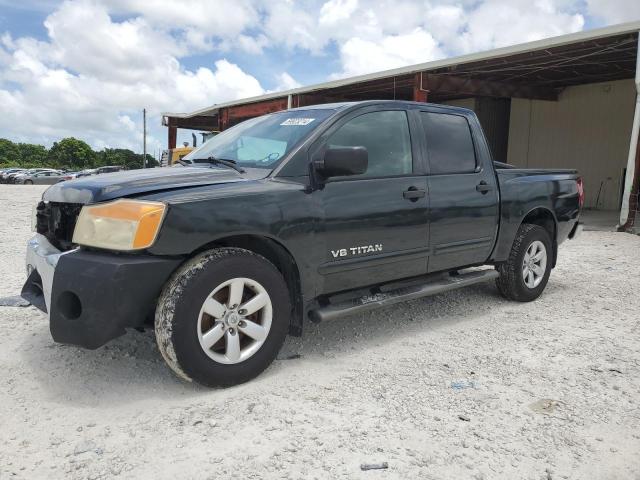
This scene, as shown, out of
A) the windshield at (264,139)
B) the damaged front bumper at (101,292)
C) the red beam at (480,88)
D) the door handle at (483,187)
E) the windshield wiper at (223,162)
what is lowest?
the damaged front bumper at (101,292)

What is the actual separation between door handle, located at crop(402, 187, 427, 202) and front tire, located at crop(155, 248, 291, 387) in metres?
1.21

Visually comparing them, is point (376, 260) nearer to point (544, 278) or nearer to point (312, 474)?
point (312, 474)

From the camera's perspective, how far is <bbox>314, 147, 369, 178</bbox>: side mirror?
10.6 feet

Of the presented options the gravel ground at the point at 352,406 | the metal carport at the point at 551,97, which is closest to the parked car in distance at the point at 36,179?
the metal carport at the point at 551,97

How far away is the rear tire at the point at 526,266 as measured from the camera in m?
4.90

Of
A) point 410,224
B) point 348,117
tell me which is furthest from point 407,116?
point 410,224

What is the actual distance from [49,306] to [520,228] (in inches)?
157

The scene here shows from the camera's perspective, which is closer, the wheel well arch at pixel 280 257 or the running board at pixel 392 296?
the wheel well arch at pixel 280 257

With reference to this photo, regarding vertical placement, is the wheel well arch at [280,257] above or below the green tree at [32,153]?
below

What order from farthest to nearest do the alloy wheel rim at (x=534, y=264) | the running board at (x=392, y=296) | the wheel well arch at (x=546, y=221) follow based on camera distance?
the wheel well arch at (x=546, y=221) < the alloy wheel rim at (x=534, y=264) < the running board at (x=392, y=296)

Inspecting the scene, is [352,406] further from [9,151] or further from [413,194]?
[9,151]

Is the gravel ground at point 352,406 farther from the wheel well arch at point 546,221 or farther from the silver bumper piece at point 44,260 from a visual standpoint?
the wheel well arch at point 546,221

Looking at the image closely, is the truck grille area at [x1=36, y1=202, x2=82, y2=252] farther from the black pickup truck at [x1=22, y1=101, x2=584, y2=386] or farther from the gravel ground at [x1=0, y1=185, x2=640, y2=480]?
the gravel ground at [x1=0, y1=185, x2=640, y2=480]

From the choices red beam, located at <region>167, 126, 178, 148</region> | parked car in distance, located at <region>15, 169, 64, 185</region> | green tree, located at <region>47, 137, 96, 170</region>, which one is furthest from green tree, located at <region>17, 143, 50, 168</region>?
red beam, located at <region>167, 126, 178, 148</region>
